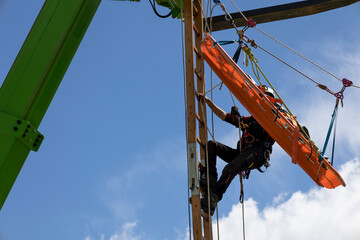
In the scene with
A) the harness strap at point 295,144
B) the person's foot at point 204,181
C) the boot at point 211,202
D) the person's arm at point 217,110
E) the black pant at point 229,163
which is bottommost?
the boot at point 211,202

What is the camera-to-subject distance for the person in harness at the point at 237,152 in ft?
22.7

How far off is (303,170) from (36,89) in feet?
10.7

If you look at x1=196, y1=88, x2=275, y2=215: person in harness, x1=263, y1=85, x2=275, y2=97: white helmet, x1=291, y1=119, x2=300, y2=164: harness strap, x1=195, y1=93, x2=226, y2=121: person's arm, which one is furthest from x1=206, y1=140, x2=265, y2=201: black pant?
x1=263, y1=85, x2=275, y2=97: white helmet

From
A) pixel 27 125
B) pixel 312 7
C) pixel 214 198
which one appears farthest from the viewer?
pixel 312 7

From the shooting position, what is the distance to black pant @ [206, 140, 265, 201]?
22.6 feet

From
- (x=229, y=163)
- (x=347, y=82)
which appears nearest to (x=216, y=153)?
(x=229, y=163)

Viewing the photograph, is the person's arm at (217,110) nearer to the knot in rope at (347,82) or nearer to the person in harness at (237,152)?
the person in harness at (237,152)

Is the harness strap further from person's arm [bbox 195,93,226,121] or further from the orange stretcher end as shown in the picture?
person's arm [bbox 195,93,226,121]

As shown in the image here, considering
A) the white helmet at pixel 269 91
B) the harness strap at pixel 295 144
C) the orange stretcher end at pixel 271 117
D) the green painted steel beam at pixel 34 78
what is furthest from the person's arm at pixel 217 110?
the green painted steel beam at pixel 34 78

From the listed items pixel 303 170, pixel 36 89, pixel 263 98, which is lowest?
pixel 36 89

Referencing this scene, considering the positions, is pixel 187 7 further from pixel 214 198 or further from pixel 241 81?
pixel 214 198

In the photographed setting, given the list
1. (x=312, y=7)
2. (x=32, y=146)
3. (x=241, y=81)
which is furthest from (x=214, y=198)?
(x=312, y=7)

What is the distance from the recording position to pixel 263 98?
683 centimetres

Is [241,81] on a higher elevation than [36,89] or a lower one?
higher
